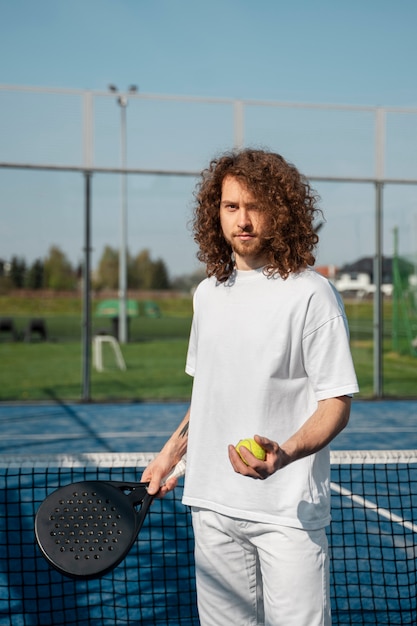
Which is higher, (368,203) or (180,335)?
(368,203)

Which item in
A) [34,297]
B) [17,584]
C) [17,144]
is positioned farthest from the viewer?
[34,297]

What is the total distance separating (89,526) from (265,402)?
0.53 m

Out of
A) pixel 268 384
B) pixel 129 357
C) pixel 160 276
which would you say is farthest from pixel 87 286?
pixel 268 384

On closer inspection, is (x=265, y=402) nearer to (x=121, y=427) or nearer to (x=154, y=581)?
(x=154, y=581)

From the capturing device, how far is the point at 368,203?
34.2ft

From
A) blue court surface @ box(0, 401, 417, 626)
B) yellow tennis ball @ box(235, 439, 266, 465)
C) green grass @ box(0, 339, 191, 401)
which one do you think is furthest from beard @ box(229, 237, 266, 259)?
green grass @ box(0, 339, 191, 401)

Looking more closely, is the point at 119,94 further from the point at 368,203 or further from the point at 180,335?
the point at 180,335

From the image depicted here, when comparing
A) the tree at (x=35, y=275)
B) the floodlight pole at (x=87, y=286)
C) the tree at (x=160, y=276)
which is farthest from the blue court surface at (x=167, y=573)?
the tree at (x=35, y=275)

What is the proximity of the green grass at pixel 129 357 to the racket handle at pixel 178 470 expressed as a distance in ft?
28.0

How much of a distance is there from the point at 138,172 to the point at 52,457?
6.64 m

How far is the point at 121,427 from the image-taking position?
26.6 feet

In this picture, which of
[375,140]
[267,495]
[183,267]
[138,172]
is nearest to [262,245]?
[267,495]

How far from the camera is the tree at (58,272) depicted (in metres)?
12.6

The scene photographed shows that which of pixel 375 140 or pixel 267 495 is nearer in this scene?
pixel 267 495
